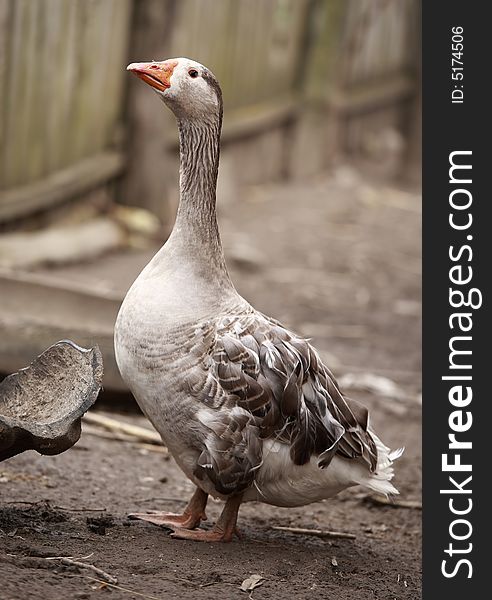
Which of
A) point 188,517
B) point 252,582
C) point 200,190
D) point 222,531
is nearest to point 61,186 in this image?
point 200,190

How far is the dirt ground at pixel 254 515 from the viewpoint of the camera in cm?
326

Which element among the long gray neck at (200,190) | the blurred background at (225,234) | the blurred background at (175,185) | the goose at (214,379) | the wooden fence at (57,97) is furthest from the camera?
the wooden fence at (57,97)

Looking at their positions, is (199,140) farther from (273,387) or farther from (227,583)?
(227,583)

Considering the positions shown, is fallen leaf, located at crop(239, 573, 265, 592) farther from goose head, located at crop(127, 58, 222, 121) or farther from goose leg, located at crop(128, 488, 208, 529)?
goose head, located at crop(127, 58, 222, 121)

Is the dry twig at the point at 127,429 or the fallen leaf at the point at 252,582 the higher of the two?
the dry twig at the point at 127,429

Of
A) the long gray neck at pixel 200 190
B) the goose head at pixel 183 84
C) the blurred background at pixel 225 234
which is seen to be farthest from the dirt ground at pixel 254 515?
the goose head at pixel 183 84

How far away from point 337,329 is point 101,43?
2.94 meters

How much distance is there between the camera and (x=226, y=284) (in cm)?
386

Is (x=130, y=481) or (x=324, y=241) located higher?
(x=324, y=241)

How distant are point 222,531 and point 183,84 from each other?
1.57 meters

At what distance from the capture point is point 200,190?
3910mm

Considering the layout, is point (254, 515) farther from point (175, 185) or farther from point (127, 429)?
point (175, 185)

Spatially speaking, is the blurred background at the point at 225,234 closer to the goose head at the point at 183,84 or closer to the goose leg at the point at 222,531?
the goose leg at the point at 222,531

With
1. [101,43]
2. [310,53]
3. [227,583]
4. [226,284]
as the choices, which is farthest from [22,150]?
[310,53]
